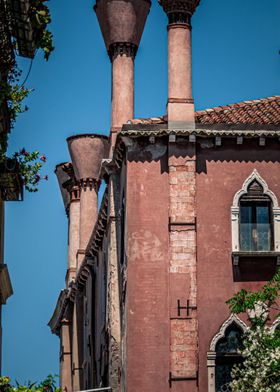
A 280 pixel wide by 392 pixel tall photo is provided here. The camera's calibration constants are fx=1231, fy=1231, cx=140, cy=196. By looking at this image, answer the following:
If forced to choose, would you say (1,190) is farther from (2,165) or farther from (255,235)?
(255,235)

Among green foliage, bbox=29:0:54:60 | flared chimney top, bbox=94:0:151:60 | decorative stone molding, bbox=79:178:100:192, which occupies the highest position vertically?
flared chimney top, bbox=94:0:151:60

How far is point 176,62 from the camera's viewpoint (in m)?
26.1

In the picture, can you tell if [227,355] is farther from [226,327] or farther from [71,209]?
[71,209]

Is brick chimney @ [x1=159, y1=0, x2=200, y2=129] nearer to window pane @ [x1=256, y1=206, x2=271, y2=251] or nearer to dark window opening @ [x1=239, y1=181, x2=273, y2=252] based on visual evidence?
dark window opening @ [x1=239, y1=181, x2=273, y2=252]

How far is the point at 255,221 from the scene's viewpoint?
82.9 ft

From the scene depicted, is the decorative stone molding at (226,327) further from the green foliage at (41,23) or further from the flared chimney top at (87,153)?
the green foliage at (41,23)

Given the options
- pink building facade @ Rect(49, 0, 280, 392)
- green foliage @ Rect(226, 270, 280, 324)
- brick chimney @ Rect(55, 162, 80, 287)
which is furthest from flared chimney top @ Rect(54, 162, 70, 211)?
green foliage @ Rect(226, 270, 280, 324)

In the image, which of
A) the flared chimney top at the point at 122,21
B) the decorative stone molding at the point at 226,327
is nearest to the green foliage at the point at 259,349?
the decorative stone molding at the point at 226,327

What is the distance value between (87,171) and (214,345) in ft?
37.5

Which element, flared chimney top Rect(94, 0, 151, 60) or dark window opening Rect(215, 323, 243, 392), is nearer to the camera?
dark window opening Rect(215, 323, 243, 392)

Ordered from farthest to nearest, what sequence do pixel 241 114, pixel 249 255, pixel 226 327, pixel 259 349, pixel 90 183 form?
pixel 90 183 → pixel 241 114 → pixel 249 255 → pixel 226 327 → pixel 259 349

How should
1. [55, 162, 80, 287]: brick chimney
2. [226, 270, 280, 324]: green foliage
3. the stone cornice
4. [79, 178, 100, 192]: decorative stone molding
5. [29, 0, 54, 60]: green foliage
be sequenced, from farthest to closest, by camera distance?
1. the stone cornice
2. [55, 162, 80, 287]: brick chimney
3. [79, 178, 100, 192]: decorative stone molding
4. [226, 270, 280, 324]: green foliage
5. [29, 0, 54, 60]: green foliage

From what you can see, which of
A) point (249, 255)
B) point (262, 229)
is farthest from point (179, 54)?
point (249, 255)

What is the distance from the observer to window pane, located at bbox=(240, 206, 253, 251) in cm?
2506
